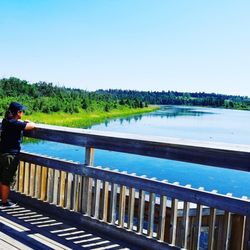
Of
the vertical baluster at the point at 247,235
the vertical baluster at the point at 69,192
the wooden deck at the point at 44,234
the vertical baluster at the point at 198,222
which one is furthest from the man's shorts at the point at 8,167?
the vertical baluster at the point at 247,235

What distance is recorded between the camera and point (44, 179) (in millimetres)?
4988

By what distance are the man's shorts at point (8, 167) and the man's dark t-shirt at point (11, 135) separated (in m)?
0.06

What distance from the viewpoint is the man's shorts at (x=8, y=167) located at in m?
4.95

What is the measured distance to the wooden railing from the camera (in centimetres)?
322

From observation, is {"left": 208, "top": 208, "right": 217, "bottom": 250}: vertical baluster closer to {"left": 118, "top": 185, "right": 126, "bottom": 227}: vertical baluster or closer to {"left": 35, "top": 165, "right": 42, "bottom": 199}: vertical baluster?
{"left": 118, "top": 185, "right": 126, "bottom": 227}: vertical baluster

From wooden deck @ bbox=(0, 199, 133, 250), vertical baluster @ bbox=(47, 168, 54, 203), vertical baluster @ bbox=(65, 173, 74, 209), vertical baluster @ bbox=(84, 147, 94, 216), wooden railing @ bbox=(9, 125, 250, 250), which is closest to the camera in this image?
wooden railing @ bbox=(9, 125, 250, 250)

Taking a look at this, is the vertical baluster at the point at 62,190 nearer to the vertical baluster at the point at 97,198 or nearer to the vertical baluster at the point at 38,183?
the vertical baluster at the point at 38,183

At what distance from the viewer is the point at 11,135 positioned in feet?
16.2

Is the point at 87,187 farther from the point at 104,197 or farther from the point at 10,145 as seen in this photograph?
the point at 10,145

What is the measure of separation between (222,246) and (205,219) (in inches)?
55.2

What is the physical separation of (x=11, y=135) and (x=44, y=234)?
4.42 ft

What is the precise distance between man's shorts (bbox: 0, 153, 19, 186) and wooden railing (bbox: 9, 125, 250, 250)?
164mm

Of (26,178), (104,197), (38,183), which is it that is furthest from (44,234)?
(26,178)

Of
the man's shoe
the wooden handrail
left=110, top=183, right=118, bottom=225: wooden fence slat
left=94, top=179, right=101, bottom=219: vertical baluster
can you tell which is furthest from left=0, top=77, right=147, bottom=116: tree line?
left=110, top=183, right=118, bottom=225: wooden fence slat
